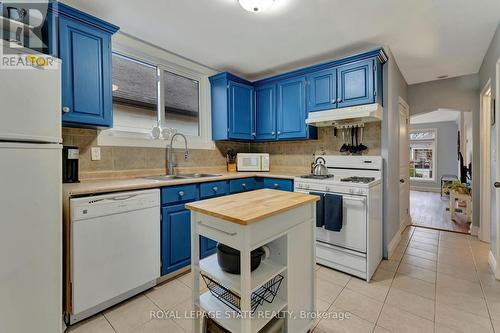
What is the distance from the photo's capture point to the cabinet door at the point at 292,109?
318 centimetres

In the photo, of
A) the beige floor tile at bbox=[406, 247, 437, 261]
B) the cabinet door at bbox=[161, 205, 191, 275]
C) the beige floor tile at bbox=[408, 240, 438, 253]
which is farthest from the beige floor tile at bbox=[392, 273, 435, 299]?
the cabinet door at bbox=[161, 205, 191, 275]

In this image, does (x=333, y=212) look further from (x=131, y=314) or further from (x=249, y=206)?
(x=131, y=314)

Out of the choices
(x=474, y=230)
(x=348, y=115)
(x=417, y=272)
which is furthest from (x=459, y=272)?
(x=348, y=115)

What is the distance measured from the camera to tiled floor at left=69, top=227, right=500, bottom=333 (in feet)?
5.39

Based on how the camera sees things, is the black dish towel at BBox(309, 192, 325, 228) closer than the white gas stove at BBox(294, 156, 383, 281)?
No

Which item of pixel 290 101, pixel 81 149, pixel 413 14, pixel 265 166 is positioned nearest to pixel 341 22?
pixel 413 14

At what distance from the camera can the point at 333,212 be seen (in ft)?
7.75

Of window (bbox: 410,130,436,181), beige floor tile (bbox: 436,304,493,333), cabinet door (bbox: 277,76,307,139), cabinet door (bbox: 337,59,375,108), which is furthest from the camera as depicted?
window (bbox: 410,130,436,181)

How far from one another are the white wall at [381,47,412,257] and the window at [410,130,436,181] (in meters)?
6.21

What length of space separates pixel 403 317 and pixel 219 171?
8.64 feet

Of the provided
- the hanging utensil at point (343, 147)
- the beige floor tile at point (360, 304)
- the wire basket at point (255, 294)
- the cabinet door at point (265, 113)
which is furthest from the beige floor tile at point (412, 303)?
the cabinet door at point (265, 113)

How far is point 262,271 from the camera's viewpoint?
4.18ft

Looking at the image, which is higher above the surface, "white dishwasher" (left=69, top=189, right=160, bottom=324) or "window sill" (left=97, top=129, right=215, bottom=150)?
"window sill" (left=97, top=129, right=215, bottom=150)

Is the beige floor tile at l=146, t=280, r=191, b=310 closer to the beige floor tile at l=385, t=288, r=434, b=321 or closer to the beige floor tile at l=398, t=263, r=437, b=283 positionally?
the beige floor tile at l=385, t=288, r=434, b=321
